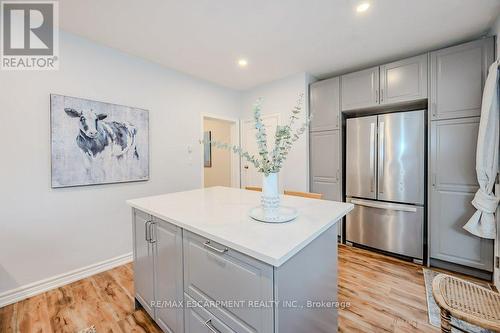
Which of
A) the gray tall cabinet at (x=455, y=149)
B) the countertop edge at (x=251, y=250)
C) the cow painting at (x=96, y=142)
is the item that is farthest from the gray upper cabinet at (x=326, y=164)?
the cow painting at (x=96, y=142)

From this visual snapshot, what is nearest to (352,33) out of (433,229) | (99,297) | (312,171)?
(312,171)

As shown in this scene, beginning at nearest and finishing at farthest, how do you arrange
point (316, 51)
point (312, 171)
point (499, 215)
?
1. point (499, 215)
2. point (316, 51)
3. point (312, 171)

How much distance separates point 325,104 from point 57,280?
3852 mm

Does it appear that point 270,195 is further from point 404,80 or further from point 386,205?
point 404,80

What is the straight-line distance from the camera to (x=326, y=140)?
3178 mm

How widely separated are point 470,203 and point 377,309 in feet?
5.00

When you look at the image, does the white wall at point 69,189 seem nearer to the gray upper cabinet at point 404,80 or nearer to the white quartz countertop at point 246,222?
the white quartz countertop at point 246,222

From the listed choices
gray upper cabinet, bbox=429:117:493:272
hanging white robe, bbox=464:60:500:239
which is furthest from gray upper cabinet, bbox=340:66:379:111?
hanging white robe, bbox=464:60:500:239

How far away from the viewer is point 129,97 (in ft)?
8.76

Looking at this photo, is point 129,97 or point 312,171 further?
point 312,171

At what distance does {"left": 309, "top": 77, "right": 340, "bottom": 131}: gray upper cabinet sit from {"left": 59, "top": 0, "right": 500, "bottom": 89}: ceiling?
1.06ft

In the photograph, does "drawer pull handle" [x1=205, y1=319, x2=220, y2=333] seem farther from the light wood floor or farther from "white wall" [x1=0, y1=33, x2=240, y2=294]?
"white wall" [x1=0, y1=33, x2=240, y2=294]

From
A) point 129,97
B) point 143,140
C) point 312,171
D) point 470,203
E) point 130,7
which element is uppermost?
point 130,7

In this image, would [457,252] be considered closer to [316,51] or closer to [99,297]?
[316,51]
